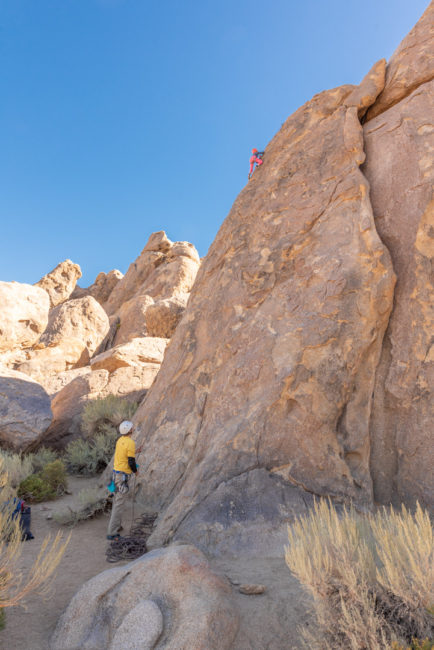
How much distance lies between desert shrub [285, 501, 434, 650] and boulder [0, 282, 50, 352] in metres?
14.6

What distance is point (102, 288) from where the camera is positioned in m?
38.0

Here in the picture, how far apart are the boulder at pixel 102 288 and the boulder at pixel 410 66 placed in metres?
32.1

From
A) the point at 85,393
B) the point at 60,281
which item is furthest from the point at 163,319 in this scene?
the point at 60,281

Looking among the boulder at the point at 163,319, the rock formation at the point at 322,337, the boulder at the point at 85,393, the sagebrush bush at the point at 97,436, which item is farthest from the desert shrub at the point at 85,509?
the boulder at the point at 163,319

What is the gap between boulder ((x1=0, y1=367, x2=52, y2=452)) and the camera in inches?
382

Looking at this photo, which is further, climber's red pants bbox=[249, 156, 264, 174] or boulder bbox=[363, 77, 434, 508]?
climber's red pants bbox=[249, 156, 264, 174]

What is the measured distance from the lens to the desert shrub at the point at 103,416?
10531 millimetres

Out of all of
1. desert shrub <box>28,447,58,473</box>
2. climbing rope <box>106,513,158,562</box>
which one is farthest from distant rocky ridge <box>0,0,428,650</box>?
desert shrub <box>28,447,58,473</box>

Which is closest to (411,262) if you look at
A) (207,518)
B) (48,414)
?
(207,518)

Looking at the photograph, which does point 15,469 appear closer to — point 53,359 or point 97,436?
point 97,436

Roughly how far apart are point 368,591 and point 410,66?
8.60 meters

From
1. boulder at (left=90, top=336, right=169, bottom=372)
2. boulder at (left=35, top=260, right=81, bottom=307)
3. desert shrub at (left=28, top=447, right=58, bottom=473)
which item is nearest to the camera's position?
desert shrub at (left=28, top=447, right=58, bottom=473)

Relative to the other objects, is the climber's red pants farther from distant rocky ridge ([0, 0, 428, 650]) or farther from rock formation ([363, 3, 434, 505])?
rock formation ([363, 3, 434, 505])

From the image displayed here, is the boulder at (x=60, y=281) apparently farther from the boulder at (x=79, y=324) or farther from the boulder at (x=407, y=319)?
the boulder at (x=407, y=319)
